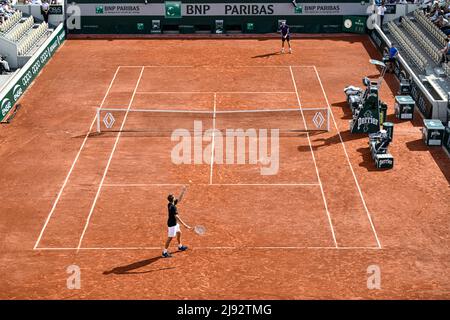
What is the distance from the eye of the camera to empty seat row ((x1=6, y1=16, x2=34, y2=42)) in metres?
46.7

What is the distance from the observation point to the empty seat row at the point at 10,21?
47.1 meters

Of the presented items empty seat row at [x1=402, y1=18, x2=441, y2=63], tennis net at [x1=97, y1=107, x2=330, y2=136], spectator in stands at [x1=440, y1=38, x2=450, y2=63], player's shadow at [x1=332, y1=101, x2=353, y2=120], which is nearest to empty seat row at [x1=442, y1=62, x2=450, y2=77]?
spectator in stands at [x1=440, y1=38, x2=450, y2=63]

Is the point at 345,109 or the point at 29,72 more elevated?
the point at 29,72

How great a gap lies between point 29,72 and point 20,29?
5899 millimetres

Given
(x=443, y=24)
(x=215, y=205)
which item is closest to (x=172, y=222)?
(x=215, y=205)

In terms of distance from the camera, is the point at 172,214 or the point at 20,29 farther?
the point at 20,29

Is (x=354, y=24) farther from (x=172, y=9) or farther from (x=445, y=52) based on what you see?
(x=172, y=9)

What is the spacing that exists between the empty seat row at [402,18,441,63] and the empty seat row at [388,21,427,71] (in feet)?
1.66

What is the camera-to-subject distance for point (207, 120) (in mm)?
37562

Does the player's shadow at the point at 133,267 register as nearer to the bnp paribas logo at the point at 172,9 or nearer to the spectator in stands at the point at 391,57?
the spectator in stands at the point at 391,57

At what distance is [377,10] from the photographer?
51000 mm

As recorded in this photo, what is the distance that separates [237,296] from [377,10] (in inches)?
1234

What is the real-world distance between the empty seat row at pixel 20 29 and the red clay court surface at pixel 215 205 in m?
4.23

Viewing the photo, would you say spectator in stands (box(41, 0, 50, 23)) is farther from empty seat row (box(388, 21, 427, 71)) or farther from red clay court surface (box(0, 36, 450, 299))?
empty seat row (box(388, 21, 427, 71))
